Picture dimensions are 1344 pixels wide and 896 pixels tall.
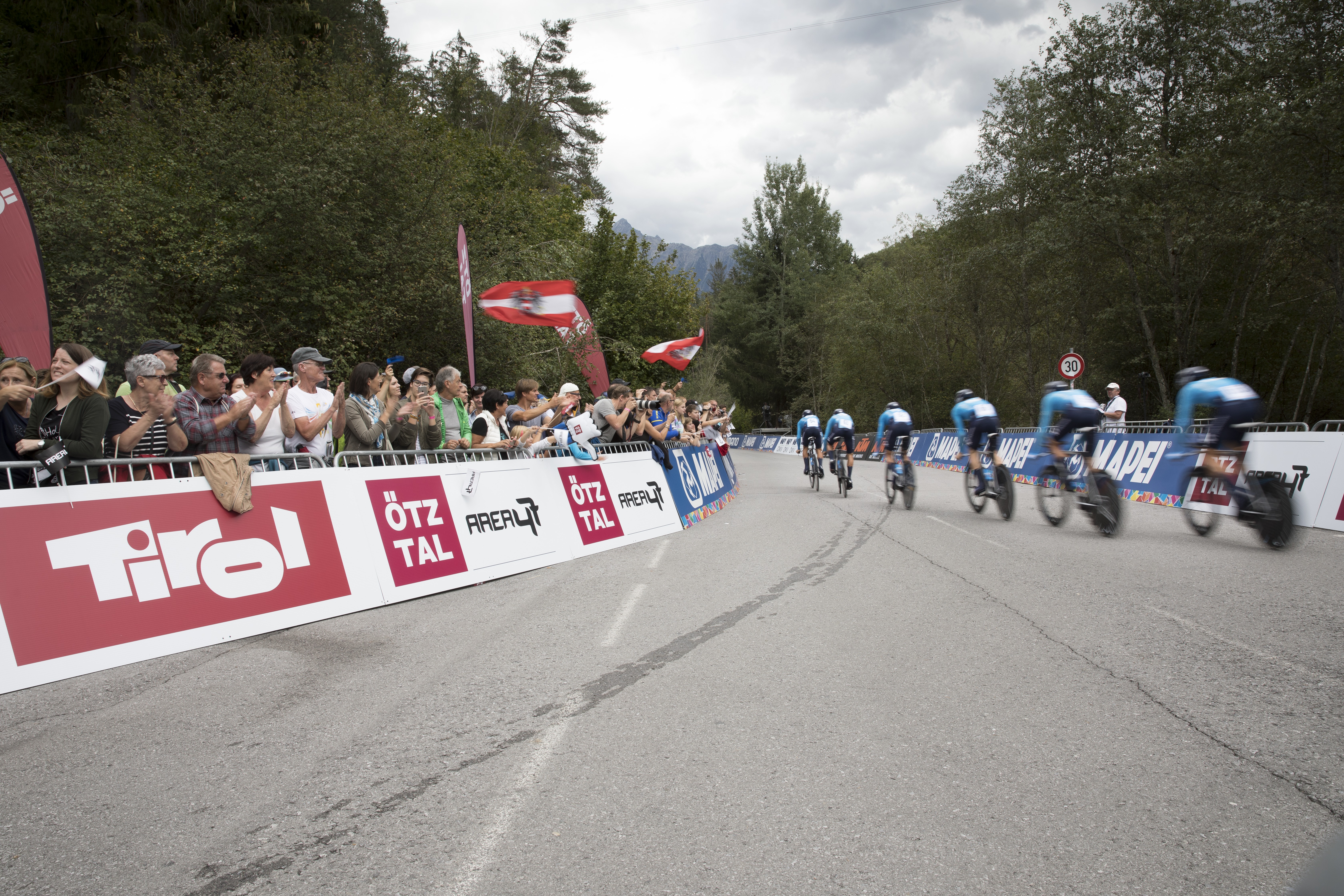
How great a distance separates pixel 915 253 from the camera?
1849 inches

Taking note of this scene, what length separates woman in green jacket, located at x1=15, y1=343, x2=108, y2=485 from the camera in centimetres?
549

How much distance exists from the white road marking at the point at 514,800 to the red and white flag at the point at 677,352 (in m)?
17.5

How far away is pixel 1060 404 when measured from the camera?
10.8 meters

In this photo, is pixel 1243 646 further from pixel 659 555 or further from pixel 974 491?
pixel 974 491

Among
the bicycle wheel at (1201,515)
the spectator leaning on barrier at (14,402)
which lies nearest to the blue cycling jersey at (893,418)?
the bicycle wheel at (1201,515)

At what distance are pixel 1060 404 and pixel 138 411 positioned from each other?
34.7ft

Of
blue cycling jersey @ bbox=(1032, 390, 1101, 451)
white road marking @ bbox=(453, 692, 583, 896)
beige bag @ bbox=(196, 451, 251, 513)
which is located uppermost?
beige bag @ bbox=(196, 451, 251, 513)

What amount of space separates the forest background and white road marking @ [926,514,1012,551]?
13788 millimetres

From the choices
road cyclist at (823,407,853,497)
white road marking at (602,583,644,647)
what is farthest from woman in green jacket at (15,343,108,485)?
road cyclist at (823,407,853,497)

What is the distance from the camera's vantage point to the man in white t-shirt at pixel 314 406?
24.6 ft

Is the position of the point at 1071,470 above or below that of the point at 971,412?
below

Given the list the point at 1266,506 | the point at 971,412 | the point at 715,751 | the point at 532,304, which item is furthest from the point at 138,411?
the point at 971,412

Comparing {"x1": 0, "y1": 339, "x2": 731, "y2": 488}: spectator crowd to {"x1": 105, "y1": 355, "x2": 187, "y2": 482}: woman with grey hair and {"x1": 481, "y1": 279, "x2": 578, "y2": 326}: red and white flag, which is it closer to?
{"x1": 105, "y1": 355, "x2": 187, "y2": 482}: woman with grey hair

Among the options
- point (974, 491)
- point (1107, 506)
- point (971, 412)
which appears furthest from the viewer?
point (971, 412)
